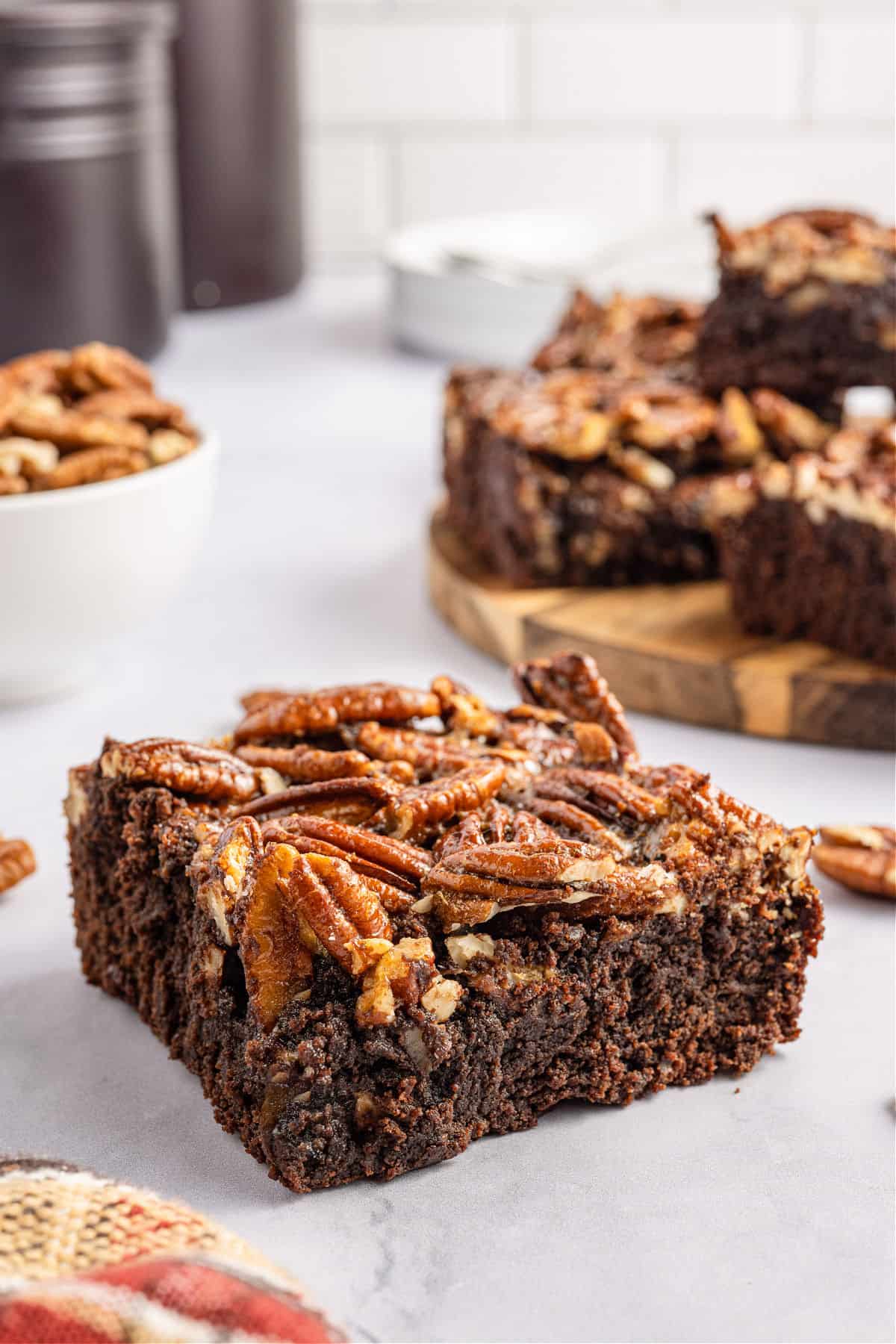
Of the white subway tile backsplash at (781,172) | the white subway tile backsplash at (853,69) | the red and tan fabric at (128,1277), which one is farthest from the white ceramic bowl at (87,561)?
the white subway tile backsplash at (853,69)

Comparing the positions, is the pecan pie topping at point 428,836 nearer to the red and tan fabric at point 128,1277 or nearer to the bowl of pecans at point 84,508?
the red and tan fabric at point 128,1277

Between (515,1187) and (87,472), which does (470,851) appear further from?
(87,472)

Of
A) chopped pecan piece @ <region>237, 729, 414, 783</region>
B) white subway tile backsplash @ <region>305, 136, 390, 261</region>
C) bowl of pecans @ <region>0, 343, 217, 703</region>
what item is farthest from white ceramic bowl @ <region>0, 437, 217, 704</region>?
white subway tile backsplash @ <region>305, 136, 390, 261</region>

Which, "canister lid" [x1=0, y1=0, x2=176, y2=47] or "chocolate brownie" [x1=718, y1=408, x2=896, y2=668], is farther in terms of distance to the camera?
"canister lid" [x1=0, y1=0, x2=176, y2=47]

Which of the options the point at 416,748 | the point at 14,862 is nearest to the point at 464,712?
the point at 416,748

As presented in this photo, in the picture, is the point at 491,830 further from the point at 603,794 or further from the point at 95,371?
the point at 95,371

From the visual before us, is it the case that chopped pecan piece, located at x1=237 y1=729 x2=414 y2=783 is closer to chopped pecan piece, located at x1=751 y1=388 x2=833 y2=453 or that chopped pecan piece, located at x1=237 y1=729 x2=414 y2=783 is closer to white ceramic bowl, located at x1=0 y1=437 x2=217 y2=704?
white ceramic bowl, located at x1=0 y1=437 x2=217 y2=704

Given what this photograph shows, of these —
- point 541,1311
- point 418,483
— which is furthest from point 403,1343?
point 418,483
